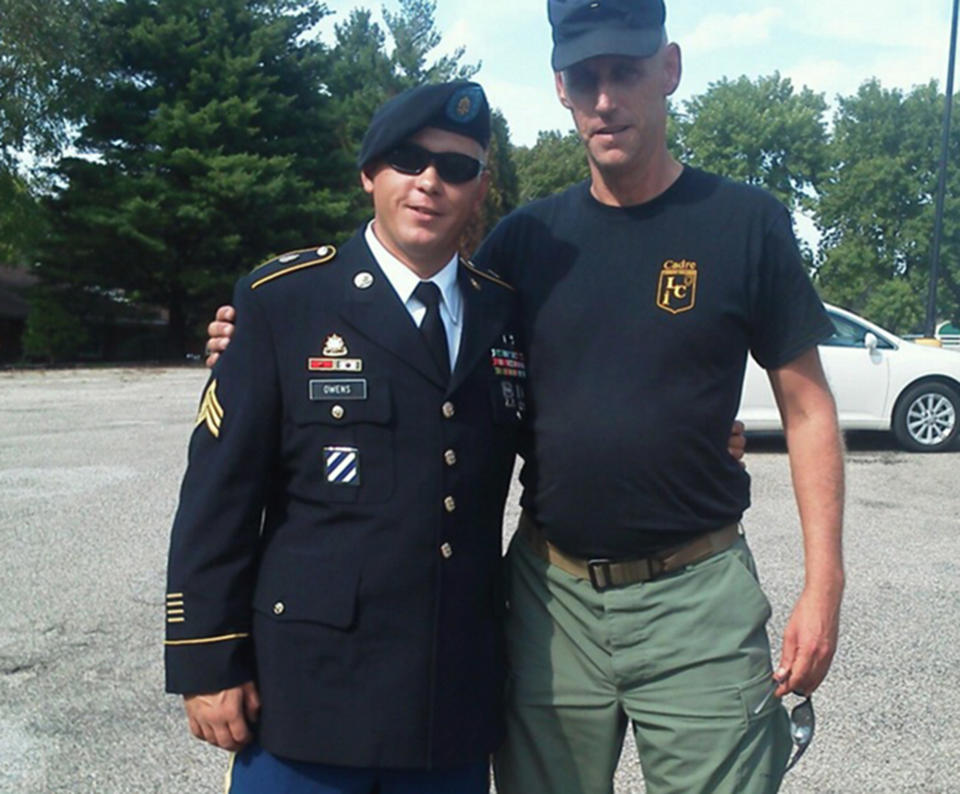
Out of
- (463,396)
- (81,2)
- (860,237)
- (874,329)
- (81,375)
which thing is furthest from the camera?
(860,237)

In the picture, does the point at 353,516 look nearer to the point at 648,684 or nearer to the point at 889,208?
the point at 648,684

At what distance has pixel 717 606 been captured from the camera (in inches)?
83.6

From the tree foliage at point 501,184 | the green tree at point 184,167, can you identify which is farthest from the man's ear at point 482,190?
the tree foliage at point 501,184

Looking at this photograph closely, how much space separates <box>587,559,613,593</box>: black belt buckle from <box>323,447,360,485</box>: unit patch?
0.58 metres

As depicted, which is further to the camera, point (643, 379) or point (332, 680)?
point (643, 379)

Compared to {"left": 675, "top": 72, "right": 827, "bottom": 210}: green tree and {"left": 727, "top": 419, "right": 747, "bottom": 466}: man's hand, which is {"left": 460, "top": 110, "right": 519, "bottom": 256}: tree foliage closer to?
{"left": 675, "top": 72, "right": 827, "bottom": 210}: green tree

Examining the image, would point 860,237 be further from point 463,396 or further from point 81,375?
point 463,396

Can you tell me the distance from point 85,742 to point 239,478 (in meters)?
1.98

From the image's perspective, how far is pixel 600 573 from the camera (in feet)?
7.08

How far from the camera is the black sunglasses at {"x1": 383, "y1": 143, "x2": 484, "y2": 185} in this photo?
6.53 feet

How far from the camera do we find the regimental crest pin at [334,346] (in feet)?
6.43

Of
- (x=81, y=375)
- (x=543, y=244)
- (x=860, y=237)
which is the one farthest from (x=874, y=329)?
(x=860, y=237)

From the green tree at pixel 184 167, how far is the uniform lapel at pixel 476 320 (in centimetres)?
2546

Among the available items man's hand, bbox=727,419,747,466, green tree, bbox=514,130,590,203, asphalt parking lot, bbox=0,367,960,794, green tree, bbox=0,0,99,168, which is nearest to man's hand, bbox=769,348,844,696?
man's hand, bbox=727,419,747,466
